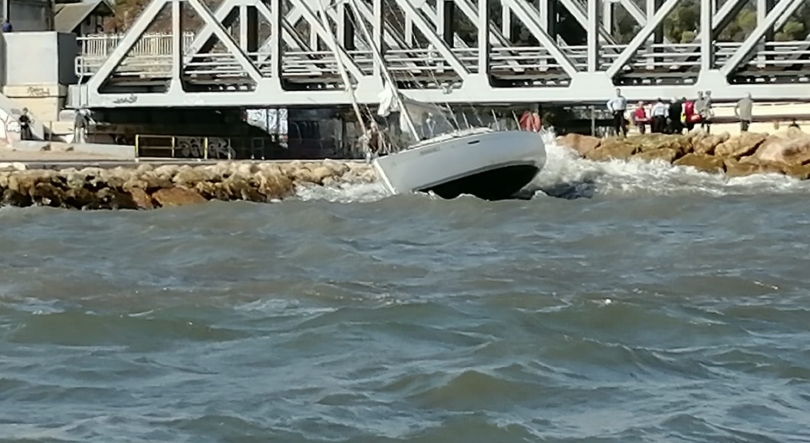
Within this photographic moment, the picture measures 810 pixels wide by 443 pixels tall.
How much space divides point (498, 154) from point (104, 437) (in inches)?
791

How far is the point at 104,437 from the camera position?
9.55 meters

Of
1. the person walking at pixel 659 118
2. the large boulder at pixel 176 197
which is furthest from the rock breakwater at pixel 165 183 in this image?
the person walking at pixel 659 118

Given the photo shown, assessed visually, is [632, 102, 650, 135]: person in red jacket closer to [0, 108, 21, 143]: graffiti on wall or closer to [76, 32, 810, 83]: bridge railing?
[76, 32, 810, 83]: bridge railing

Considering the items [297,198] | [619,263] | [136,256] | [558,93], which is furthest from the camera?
[558,93]

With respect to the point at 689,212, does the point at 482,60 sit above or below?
above

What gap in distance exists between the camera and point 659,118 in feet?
123

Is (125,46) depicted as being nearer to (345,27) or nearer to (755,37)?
(345,27)

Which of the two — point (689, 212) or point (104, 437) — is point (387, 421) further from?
point (689, 212)

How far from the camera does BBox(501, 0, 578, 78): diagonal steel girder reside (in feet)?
128

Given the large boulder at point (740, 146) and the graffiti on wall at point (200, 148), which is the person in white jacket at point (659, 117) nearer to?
the large boulder at point (740, 146)

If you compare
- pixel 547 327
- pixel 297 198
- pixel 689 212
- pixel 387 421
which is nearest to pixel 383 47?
pixel 297 198

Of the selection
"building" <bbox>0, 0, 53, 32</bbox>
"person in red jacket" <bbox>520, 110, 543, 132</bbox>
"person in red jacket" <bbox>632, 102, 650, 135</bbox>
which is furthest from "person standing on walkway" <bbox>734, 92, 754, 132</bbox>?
"building" <bbox>0, 0, 53, 32</bbox>

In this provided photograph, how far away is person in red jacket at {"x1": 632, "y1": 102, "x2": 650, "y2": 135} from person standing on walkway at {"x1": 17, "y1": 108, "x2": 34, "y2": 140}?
50.0 feet

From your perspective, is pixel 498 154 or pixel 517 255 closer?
pixel 517 255
